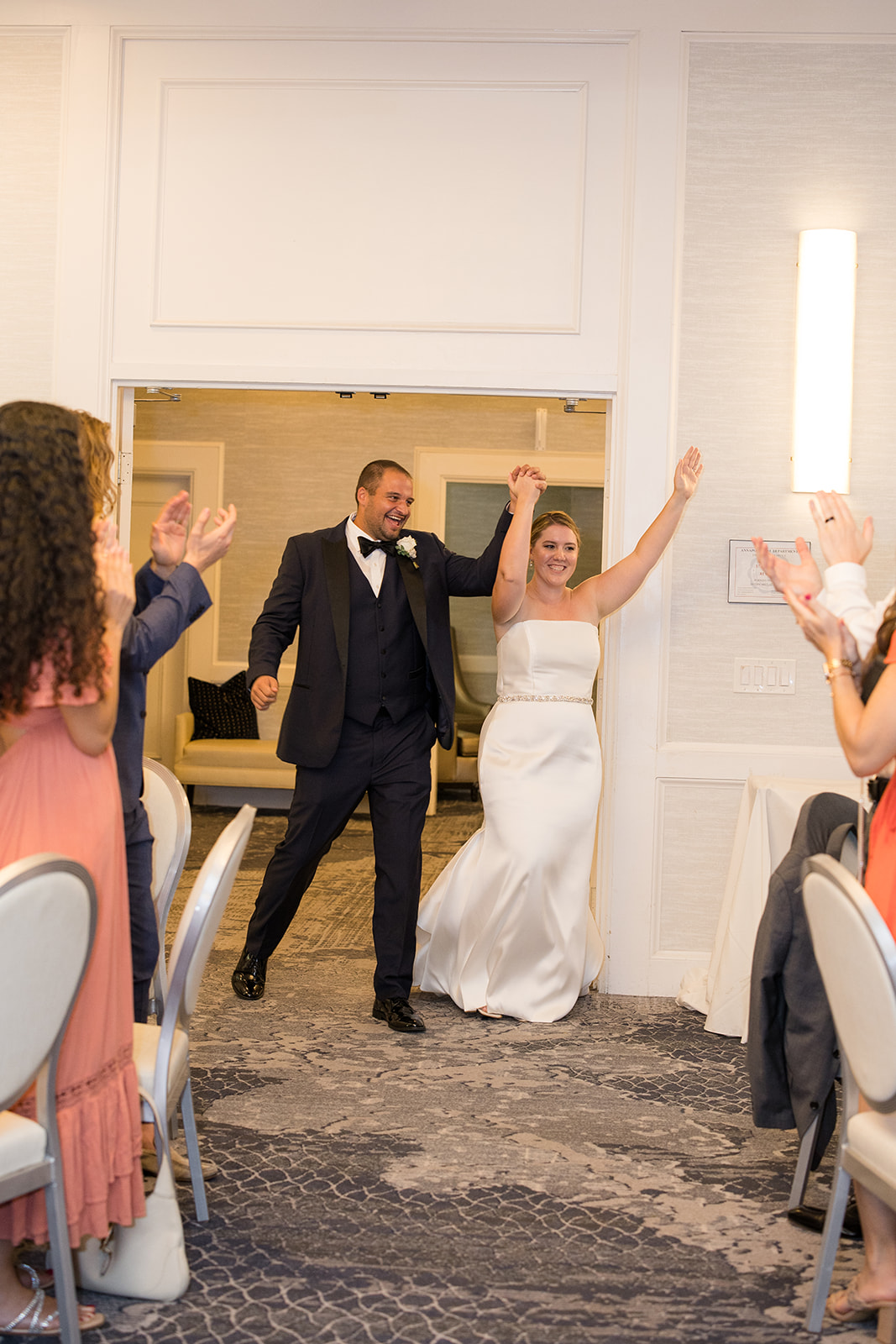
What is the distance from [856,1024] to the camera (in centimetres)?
205

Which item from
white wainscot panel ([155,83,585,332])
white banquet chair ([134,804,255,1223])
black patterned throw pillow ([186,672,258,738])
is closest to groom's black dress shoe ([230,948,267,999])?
white banquet chair ([134,804,255,1223])

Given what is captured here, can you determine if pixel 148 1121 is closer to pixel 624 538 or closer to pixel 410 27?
pixel 624 538

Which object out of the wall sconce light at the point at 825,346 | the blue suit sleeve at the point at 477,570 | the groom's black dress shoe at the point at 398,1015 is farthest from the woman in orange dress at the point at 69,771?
the wall sconce light at the point at 825,346

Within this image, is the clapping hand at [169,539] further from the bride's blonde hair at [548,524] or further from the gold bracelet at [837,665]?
the bride's blonde hair at [548,524]

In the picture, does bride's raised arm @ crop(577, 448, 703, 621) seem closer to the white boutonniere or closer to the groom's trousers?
the white boutonniere

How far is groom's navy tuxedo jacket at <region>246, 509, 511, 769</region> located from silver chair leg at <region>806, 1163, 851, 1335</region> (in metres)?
2.18

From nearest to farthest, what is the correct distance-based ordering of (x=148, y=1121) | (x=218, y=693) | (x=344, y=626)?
(x=148, y=1121), (x=344, y=626), (x=218, y=693)

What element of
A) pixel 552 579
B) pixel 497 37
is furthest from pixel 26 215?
pixel 552 579

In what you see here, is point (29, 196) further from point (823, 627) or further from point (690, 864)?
point (823, 627)

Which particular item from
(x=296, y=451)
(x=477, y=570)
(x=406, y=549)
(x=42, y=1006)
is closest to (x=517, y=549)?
(x=477, y=570)

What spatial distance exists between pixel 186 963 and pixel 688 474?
2.69 m

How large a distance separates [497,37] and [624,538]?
189cm

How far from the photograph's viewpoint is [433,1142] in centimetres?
307

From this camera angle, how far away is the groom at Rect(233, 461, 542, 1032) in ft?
13.5
